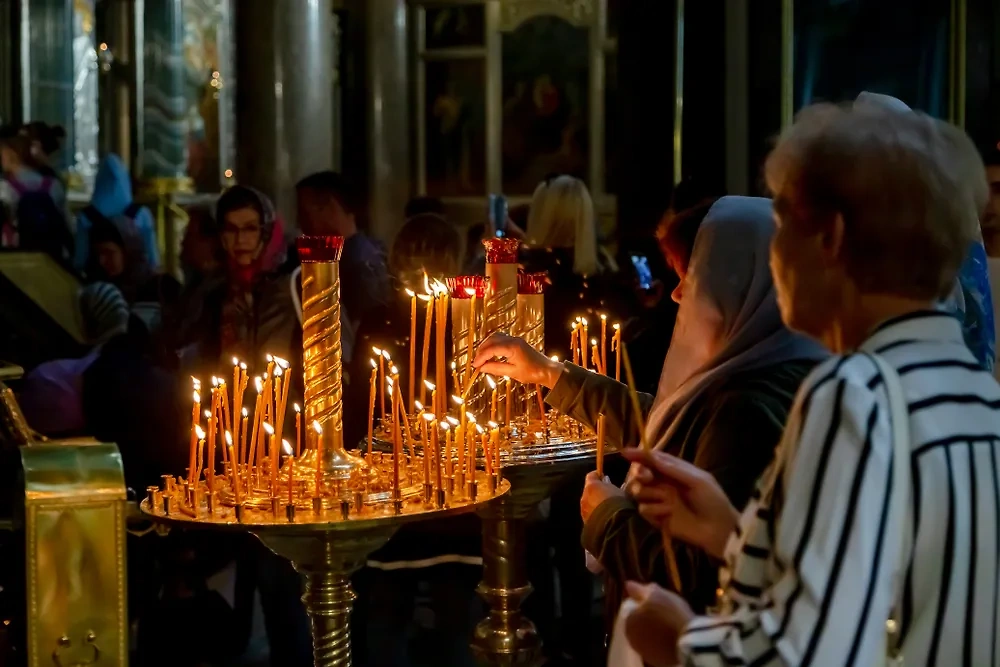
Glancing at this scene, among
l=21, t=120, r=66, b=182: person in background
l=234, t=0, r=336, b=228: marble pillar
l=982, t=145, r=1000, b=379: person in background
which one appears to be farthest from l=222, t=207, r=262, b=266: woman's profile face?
l=21, t=120, r=66, b=182: person in background

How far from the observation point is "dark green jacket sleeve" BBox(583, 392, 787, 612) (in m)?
1.99

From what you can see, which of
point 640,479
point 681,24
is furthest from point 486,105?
point 640,479

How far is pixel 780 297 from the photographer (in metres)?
1.48

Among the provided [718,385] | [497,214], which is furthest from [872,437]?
[497,214]

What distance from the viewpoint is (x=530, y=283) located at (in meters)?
3.28

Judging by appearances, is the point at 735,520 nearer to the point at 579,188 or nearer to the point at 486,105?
the point at 579,188

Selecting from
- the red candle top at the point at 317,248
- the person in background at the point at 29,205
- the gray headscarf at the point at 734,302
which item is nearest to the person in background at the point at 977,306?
the gray headscarf at the point at 734,302

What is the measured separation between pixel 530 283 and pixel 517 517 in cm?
56

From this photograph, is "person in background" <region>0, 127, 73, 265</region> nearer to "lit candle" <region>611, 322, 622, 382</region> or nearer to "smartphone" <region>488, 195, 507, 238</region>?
"smartphone" <region>488, 195, 507, 238</region>

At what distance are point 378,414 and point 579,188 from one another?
1344 millimetres

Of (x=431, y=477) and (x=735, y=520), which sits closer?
(x=735, y=520)

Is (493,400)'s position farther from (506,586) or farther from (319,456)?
(319,456)

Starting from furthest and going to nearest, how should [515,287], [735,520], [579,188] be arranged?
1. [579,188]
2. [515,287]
3. [735,520]

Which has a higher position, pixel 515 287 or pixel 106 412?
pixel 515 287
